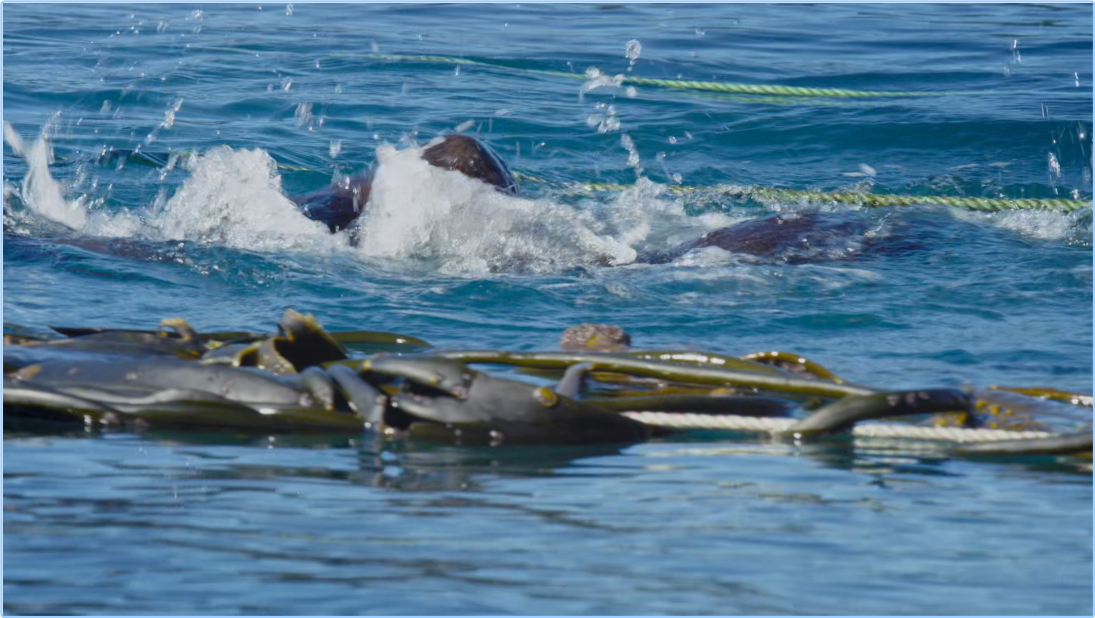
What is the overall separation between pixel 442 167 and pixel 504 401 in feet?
12.8

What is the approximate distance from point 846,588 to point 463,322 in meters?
3.27

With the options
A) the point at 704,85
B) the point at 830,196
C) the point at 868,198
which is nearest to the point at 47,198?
the point at 830,196

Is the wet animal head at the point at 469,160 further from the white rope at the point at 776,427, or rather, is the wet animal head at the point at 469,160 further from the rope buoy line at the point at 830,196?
the white rope at the point at 776,427

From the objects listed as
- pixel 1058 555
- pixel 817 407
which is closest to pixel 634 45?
pixel 817 407

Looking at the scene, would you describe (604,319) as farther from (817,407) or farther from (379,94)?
(379,94)

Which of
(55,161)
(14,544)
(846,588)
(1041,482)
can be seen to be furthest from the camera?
(55,161)

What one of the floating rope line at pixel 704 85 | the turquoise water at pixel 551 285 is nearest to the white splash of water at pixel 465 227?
the turquoise water at pixel 551 285

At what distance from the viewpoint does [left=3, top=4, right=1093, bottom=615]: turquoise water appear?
299 cm

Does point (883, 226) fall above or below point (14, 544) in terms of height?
above

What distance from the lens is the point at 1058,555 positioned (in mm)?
3131

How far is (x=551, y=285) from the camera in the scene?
6.56m

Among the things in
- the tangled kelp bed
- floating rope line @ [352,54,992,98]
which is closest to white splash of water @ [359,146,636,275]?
the tangled kelp bed

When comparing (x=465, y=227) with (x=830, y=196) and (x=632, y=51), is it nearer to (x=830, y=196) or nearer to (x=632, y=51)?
(x=830, y=196)

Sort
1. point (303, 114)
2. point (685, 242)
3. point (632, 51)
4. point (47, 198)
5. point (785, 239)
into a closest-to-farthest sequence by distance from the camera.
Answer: point (785, 239), point (685, 242), point (47, 198), point (303, 114), point (632, 51)
